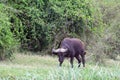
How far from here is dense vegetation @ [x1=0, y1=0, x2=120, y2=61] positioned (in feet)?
69.9

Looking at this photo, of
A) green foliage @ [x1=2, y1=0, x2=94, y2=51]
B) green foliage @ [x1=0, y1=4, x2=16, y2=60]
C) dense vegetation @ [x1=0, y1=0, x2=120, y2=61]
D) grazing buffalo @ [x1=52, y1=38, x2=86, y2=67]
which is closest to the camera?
grazing buffalo @ [x1=52, y1=38, x2=86, y2=67]

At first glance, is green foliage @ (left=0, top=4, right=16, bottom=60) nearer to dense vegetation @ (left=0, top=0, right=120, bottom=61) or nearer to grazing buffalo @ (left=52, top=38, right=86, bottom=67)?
dense vegetation @ (left=0, top=0, right=120, bottom=61)

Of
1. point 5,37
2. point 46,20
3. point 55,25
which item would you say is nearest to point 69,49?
point 5,37

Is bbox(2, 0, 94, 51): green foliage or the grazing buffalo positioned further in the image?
bbox(2, 0, 94, 51): green foliage

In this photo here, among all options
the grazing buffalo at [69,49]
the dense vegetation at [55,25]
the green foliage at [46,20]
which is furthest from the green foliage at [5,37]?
the grazing buffalo at [69,49]

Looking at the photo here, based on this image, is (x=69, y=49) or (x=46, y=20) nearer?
(x=69, y=49)

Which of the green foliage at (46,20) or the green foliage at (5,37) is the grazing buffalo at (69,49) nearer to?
the green foliage at (5,37)

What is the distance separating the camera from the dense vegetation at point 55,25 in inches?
839

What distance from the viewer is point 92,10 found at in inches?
955

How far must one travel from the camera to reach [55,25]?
2302 centimetres

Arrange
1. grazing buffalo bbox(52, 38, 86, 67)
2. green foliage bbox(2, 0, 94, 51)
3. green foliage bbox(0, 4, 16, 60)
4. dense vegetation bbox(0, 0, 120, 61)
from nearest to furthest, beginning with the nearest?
grazing buffalo bbox(52, 38, 86, 67) → green foliage bbox(0, 4, 16, 60) → dense vegetation bbox(0, 0, 120, 61) → green foliage bbox(2, 0, 94, 51)

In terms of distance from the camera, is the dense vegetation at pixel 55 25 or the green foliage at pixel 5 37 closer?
the green foliage at pixel 5 37

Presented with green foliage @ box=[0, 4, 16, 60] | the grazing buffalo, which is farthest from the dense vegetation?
the grazing buffalo

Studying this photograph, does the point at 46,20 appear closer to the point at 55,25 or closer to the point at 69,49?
the point at 55,25
